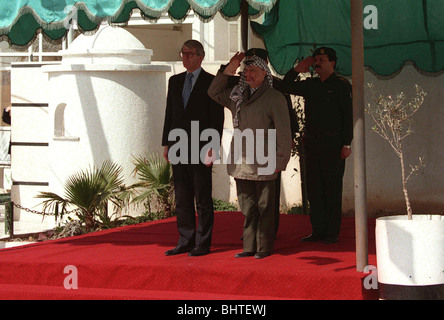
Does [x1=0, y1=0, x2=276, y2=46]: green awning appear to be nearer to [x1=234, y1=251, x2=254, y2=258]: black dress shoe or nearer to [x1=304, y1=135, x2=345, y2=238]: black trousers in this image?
[x1=304, y1=135, x2=345, y2=238]: black trousers

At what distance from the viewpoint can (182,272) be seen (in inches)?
295

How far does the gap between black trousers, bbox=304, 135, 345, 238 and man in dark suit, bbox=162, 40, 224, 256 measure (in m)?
1.10

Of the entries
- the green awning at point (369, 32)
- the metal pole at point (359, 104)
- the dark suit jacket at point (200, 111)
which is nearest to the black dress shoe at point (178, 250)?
the dark suit jacket at point (200, 111)

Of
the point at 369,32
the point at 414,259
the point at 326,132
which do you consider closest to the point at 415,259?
the point at 414,259

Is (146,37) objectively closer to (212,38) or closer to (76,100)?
(212,38)

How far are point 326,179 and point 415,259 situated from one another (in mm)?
1964

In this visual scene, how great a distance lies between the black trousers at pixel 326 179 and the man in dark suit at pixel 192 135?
1.10 m

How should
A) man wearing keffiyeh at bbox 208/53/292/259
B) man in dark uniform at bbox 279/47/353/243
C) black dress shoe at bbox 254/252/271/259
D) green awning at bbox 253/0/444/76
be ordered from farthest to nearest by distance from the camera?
1. green awning at bbox 253/0/444/76
2. man in dark uniform at bbox 279/47/353/243
3. black dress shoe at bbox 254/252/271/259
4. man wearing keffiyeh at bbox 208/53/292/259

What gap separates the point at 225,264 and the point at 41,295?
1666 mm

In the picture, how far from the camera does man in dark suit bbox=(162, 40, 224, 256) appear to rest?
8.02 m

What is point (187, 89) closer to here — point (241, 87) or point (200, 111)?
point (200, 111)

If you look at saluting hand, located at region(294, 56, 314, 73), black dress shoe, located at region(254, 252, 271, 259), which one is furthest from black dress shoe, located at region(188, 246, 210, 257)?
saluting hand, located at region(294, 56, 314, 73)

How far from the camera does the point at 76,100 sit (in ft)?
40.4

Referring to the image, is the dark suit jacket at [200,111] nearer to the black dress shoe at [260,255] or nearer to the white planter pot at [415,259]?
the black dress shoe at [260,255]
